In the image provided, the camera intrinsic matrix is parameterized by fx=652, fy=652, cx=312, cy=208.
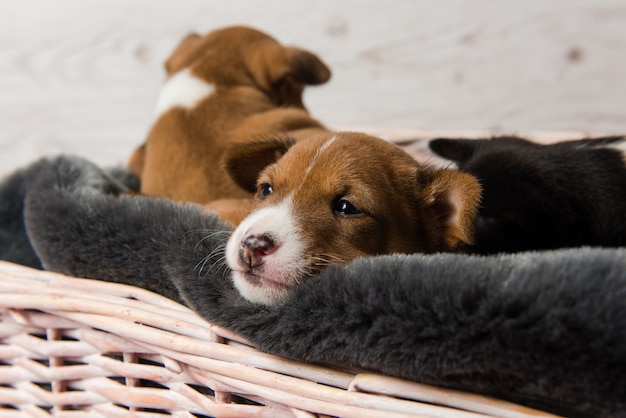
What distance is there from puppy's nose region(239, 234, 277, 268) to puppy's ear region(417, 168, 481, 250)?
32cm

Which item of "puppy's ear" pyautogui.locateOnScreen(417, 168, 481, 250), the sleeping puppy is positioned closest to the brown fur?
"puppy's ear" pyautogui.locateOnScreen(417, 168, 481, 250)

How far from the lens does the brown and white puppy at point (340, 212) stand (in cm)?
97

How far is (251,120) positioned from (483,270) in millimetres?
1083

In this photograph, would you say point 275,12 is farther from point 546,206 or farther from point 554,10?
point 546,206

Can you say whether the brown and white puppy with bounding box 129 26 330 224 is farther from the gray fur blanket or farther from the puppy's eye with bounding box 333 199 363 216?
the gray fur blanket

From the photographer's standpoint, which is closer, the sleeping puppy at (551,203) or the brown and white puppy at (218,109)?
the sleeping puppy at (551,203)

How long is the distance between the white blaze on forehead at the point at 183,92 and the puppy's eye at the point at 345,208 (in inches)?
31.0

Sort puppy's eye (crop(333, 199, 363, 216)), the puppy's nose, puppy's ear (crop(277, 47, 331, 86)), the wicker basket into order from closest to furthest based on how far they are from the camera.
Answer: the wicker basket, the puppy's nose, puppy's eye (crop(333, 199, 363, 216)), puppy's ear (crop(277, 47, 331, 86))

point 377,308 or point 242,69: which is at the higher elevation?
point 242,69

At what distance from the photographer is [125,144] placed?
9.14 ft

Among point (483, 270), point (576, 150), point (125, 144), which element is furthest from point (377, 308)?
point (125, 144)

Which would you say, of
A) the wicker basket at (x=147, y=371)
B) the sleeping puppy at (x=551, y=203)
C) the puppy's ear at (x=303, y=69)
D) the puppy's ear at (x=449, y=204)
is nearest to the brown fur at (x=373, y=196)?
the puppy's ear at (x=449, y=204)

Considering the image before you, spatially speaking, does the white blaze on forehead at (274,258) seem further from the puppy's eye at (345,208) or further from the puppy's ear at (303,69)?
the puppy's ear at (303,69)

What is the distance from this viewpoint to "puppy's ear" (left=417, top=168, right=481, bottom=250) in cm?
106
